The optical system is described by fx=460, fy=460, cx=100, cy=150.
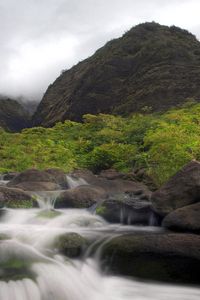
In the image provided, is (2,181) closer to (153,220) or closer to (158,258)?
(153,220)

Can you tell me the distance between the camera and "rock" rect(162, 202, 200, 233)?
1049cm

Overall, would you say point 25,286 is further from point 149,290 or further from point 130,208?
point 130,208

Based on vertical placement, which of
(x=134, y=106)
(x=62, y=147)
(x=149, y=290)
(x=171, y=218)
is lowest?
(x=149, y=290)

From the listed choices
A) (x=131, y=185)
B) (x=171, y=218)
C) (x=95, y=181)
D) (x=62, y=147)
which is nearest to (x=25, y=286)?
(x=171, y=218)

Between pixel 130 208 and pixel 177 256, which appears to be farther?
pixel 130 208

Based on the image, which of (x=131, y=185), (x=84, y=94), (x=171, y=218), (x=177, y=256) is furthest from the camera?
(x=84, y=94)

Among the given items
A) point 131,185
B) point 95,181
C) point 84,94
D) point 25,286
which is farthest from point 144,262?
point 84,94

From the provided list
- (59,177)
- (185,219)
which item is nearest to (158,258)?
(185,219)

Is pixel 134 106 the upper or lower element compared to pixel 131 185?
upper

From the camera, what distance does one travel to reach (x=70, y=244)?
972cm

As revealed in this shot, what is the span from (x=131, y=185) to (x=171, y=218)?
7.52 m

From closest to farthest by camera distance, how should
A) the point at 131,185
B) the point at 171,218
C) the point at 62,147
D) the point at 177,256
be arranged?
1. the point at 177,256
2. the point at 171,218
3. the point at 131,185
4. the point at 62,147

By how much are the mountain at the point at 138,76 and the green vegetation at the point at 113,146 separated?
9.23 meters

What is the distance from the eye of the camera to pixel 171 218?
36.5ft
